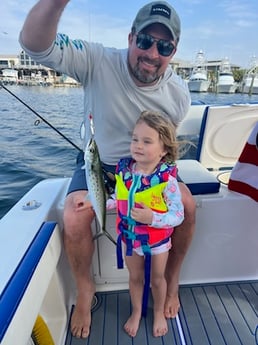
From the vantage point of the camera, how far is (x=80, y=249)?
65.1 inches

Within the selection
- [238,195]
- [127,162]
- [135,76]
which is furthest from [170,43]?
[238,195]

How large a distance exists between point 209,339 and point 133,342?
0.42 metres

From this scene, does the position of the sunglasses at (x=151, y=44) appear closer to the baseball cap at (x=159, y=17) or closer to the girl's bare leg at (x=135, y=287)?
the baseball cap at (x=159, y=17)

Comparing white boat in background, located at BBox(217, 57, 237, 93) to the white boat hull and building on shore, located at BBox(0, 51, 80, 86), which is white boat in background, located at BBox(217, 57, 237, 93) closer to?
the white boat hull

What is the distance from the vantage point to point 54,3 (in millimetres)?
1276

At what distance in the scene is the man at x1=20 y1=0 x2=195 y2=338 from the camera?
1.60m

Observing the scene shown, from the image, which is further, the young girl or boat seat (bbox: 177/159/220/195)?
boat seat (bbox: 177/159/220/195)

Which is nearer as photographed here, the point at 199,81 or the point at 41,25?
the point at 41,25

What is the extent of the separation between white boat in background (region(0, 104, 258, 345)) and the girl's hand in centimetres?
42

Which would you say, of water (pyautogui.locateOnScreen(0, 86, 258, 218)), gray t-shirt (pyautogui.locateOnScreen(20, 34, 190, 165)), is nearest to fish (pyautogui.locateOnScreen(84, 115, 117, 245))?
gray t-shirt (pyautogui.locateOnScreen(20, 34, 190, 165))

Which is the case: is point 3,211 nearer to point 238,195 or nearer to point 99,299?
point 99,299

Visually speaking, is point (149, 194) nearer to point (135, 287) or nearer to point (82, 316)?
point (135, 287)

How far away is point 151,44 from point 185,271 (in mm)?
1460

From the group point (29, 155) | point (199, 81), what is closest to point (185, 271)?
point (29, 155)
